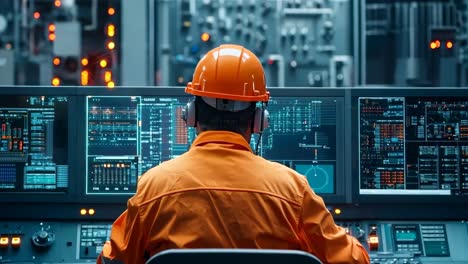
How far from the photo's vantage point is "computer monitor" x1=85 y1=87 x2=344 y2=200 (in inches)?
130

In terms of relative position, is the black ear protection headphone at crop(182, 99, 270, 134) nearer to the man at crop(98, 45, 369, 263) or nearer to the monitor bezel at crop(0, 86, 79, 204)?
the man at crop(98, 45, 369, 263)

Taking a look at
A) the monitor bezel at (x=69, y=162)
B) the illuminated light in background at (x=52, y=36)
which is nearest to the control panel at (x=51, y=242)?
the monitor bezel at (x=69, y=162)

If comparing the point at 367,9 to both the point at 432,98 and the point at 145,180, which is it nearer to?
the point at 432,98

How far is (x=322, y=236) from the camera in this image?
6.82 feet

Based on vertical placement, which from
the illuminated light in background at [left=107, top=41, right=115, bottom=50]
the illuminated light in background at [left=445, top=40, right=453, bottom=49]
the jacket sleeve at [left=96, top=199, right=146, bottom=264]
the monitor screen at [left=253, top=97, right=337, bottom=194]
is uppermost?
the illuminated light in background at [left=445, top=40, right=453, bottom=49]

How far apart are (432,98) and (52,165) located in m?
1.58

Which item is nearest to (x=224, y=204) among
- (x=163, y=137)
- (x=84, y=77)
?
(x=163, y=137)

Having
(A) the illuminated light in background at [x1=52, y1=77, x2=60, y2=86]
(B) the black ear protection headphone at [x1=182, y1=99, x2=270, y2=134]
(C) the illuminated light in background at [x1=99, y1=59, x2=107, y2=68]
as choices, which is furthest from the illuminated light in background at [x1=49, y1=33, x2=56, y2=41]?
(B) the black ear protection headphone at [x1=182, y1=99, x2=270, y2=134]

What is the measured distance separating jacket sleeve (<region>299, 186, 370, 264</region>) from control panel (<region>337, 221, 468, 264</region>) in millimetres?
1129

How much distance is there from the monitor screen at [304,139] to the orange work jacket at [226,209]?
1.17 metres

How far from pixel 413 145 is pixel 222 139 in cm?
143

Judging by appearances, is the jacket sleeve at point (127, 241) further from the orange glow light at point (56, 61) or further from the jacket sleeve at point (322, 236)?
the orange glow light at point (56, 61)

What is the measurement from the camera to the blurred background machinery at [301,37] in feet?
18.7

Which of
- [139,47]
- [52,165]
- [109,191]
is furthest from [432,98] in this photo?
[139,47]
